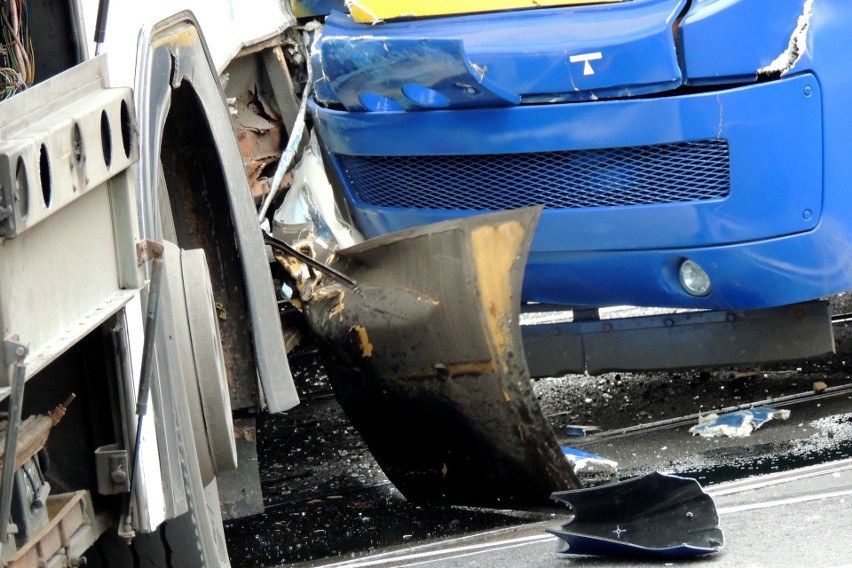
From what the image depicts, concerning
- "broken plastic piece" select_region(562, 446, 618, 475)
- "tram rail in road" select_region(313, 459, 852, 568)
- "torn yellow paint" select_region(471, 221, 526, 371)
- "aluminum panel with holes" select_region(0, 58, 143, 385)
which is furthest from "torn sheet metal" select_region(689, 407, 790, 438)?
"aluminum panel with holes" select_region(0, 58, 143, 385)

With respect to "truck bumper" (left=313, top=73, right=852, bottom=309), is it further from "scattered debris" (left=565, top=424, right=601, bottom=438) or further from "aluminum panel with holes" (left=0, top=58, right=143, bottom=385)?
"aluminum panel with holes" (left=0, top=58, right=143, bottom=385)

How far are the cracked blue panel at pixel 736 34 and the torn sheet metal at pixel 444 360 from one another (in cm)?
73

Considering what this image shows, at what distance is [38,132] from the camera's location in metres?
1.81

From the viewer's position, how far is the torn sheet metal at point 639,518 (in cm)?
326

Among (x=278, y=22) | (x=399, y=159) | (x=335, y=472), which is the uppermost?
(x=278, y=22)

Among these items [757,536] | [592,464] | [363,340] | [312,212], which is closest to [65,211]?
[363,340]

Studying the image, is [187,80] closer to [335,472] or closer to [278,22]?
[278,22]

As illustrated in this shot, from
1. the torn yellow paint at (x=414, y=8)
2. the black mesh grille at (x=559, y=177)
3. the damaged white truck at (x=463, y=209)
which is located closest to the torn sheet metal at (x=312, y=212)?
the damaged white truck at (x=463, y=209)

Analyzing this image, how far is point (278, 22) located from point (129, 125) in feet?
8.04

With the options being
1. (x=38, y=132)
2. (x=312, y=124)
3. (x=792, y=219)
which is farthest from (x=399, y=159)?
(x=38, y=132)

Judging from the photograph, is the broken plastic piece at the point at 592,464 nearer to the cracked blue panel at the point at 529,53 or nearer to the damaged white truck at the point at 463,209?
the damaged white truck at the point at 463,209

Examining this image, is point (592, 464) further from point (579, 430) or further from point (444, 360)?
point (444, 360)

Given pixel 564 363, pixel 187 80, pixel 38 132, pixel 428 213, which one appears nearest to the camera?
pixel 38 132

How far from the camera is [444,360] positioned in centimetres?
367
